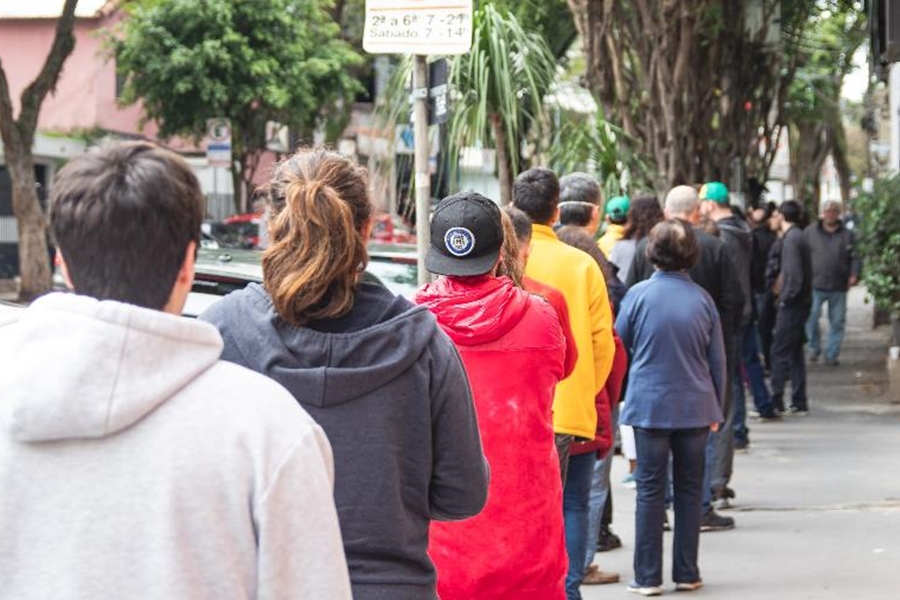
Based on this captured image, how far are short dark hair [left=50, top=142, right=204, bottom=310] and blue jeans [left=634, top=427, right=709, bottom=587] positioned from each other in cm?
502

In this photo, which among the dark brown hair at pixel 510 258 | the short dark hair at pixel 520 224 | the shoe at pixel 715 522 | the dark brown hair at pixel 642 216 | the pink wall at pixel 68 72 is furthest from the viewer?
the pink wall at pixel 68 72

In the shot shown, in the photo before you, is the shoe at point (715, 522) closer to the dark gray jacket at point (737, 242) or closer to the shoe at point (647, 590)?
the dark gray jacket at point (737, 242)

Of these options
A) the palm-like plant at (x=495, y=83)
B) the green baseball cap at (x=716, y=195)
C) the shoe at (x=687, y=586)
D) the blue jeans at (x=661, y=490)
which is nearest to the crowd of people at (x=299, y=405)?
the blue jeans at (x=661, y=490)

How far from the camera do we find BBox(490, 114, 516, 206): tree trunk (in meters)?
12.0

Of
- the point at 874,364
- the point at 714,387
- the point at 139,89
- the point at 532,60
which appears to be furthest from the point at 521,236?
the point at 139,89

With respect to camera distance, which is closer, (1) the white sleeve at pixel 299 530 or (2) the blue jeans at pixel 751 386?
(1) the white sleeve at pixel 299 530

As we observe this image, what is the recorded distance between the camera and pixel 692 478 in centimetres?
721

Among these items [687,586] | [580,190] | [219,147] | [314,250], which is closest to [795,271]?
[580,190]

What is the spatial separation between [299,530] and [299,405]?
0.86 feet

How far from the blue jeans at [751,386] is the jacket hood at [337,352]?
7592 millimetres

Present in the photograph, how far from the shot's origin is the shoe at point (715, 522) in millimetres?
9086

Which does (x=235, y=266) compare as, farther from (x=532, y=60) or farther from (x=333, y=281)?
(x=333, y=281)

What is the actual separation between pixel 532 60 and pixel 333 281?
8669mm

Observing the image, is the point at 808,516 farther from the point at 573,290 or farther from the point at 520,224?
the point at 520,224
